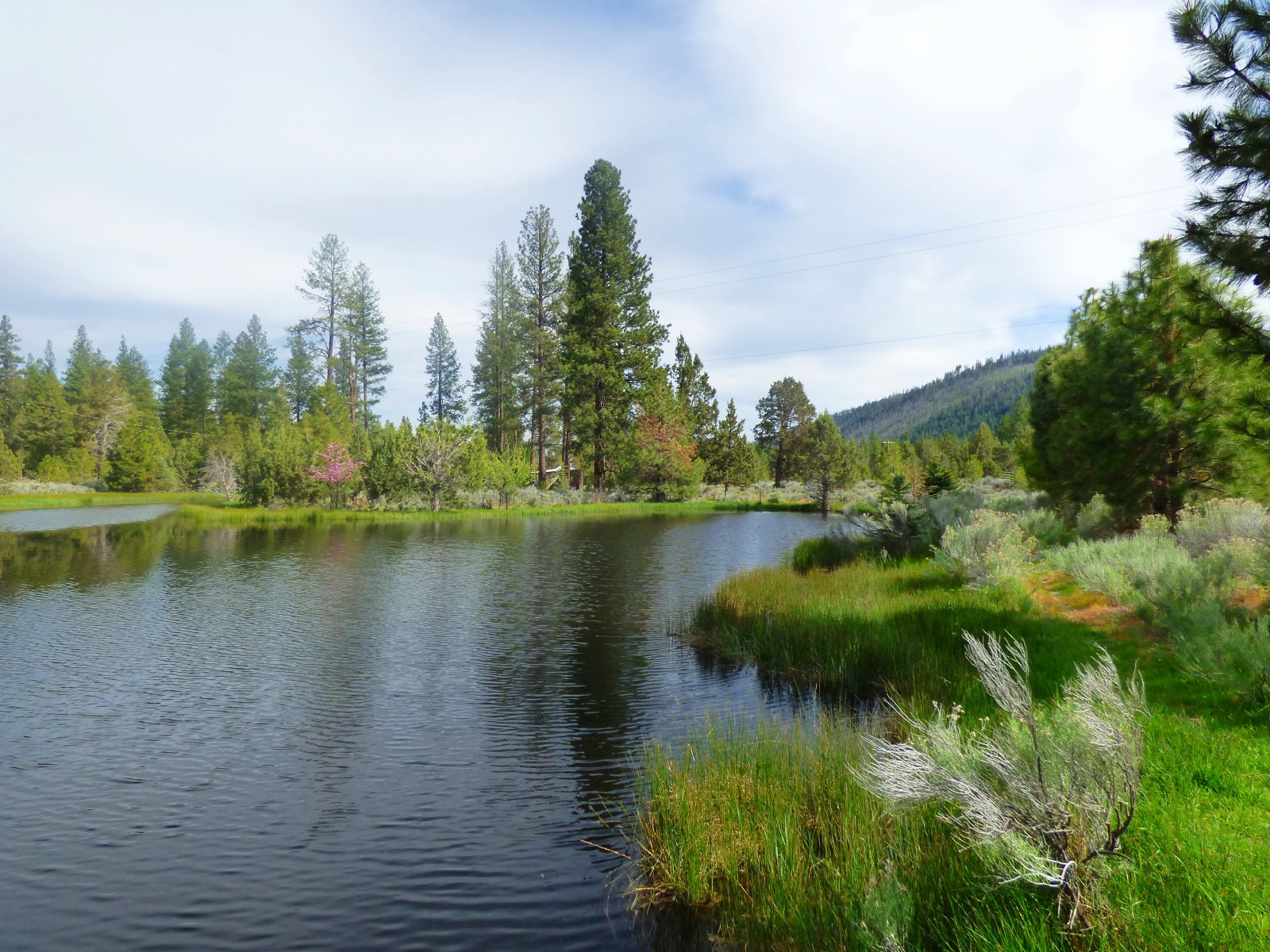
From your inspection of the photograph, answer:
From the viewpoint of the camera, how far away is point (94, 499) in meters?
51.4

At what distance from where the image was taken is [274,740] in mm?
7715

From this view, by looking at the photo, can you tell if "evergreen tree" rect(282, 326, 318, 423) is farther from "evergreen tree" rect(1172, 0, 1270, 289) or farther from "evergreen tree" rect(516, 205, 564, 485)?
"evergreen tree" rect(1172, 0, 1270, 289)

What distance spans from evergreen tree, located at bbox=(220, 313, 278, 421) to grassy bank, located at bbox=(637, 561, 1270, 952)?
74.4m

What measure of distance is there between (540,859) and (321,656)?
6.98 meters

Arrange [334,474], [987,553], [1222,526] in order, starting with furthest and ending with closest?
[334,474] → [987,553] → [1222,526]

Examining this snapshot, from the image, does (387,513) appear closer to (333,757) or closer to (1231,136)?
(333,757)

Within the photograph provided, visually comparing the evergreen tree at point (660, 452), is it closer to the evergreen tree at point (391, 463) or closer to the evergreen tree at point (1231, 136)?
the evergreen tree at point (391, 463)

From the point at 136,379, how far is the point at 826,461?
243 ft

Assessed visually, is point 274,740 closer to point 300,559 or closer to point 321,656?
point 321,656

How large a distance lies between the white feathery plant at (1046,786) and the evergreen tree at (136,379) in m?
80.1

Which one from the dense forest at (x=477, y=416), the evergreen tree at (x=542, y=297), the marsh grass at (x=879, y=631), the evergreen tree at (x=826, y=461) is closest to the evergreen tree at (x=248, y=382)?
the dense forest at (x=477, y=416)

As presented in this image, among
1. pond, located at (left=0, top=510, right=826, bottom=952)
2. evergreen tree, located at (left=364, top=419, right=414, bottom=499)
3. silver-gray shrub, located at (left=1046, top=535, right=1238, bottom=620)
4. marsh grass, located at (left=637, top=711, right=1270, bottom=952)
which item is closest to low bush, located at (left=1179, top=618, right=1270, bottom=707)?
marsh grass, located at (left=637, top=711, right=1270, bottom=952)

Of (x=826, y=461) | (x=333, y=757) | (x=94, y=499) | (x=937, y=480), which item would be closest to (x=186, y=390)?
(x=94, y=499)

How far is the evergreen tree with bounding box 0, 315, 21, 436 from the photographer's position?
70.3 metres
